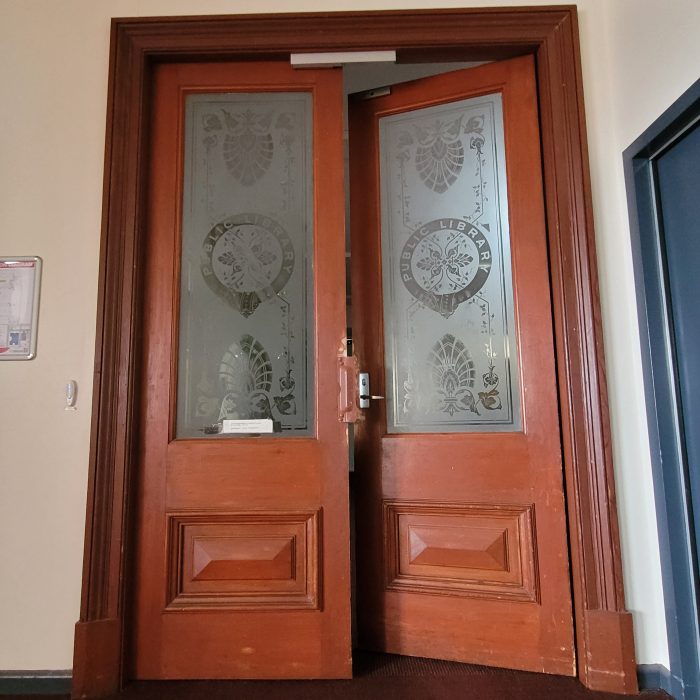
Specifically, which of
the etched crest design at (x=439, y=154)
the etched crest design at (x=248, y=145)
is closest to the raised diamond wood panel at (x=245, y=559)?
the etched crest design at (x=248, y=145)

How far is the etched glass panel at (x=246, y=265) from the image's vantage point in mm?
1731

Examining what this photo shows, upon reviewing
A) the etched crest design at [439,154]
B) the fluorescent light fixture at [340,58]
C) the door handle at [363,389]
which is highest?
the fluorescent light fixture at [340,58]

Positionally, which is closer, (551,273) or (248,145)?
(551,273)

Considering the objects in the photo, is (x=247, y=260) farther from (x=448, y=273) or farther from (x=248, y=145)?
(x=448, y=273)

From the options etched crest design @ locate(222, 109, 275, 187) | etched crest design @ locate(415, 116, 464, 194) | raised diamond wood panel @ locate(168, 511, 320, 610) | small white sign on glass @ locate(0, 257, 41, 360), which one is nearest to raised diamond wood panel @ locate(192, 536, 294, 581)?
raised diamond wood panel @ locate(168, 511, 320, 610)

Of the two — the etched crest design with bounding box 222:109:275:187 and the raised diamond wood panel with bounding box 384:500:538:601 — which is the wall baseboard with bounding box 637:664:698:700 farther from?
the etched crest design with bounding box 222:109:275:187

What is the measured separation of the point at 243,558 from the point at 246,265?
1004 millimetres

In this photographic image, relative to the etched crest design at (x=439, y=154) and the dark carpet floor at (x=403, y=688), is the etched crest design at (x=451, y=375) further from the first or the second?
the dark carpet floor at (x=403, y=688)

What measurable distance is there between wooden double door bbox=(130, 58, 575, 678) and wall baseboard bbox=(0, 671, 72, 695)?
0.20m

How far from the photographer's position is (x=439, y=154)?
1898 mm

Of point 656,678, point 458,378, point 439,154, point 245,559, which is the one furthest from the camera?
point 439,154

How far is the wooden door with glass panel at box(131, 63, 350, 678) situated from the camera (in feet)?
5.30

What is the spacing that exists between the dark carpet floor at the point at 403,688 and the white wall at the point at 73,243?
0.26m

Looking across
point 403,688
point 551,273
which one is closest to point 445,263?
point 551,273
